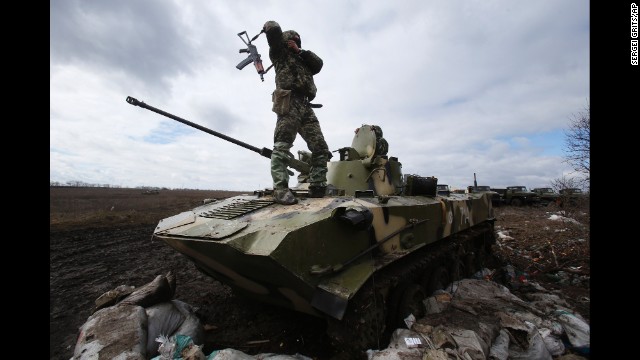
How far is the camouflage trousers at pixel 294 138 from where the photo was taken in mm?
4113

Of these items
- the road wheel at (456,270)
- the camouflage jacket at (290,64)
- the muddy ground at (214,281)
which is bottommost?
the muddy ground at (214,281)

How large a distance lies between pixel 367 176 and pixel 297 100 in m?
1.73

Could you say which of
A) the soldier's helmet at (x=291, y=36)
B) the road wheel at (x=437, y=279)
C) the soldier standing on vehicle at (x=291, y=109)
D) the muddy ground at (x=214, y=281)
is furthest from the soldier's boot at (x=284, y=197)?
the road wheel at (x=437, y=279)

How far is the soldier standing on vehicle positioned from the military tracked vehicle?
29 centimetres

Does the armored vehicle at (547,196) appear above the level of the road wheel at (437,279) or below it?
above

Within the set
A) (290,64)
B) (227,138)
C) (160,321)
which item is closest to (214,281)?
(160,321)

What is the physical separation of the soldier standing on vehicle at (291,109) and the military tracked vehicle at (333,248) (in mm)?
292

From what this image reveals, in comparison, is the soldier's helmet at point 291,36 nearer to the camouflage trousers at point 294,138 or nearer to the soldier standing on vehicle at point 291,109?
the soldier standing on vehicle at point 291,109

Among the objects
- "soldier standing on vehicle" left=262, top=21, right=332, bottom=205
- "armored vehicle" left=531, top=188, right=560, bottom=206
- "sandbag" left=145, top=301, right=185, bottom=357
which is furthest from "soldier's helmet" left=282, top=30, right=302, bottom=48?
"armored vehicle" left=531, top=188, right=560, bottom=206

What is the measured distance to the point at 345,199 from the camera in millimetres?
4066

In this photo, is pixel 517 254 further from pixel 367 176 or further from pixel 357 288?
pixel 357 288

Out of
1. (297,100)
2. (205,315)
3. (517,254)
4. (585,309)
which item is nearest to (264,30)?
(297,100)

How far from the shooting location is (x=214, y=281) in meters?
6.84

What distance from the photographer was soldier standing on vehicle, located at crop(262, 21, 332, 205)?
4121 mm
